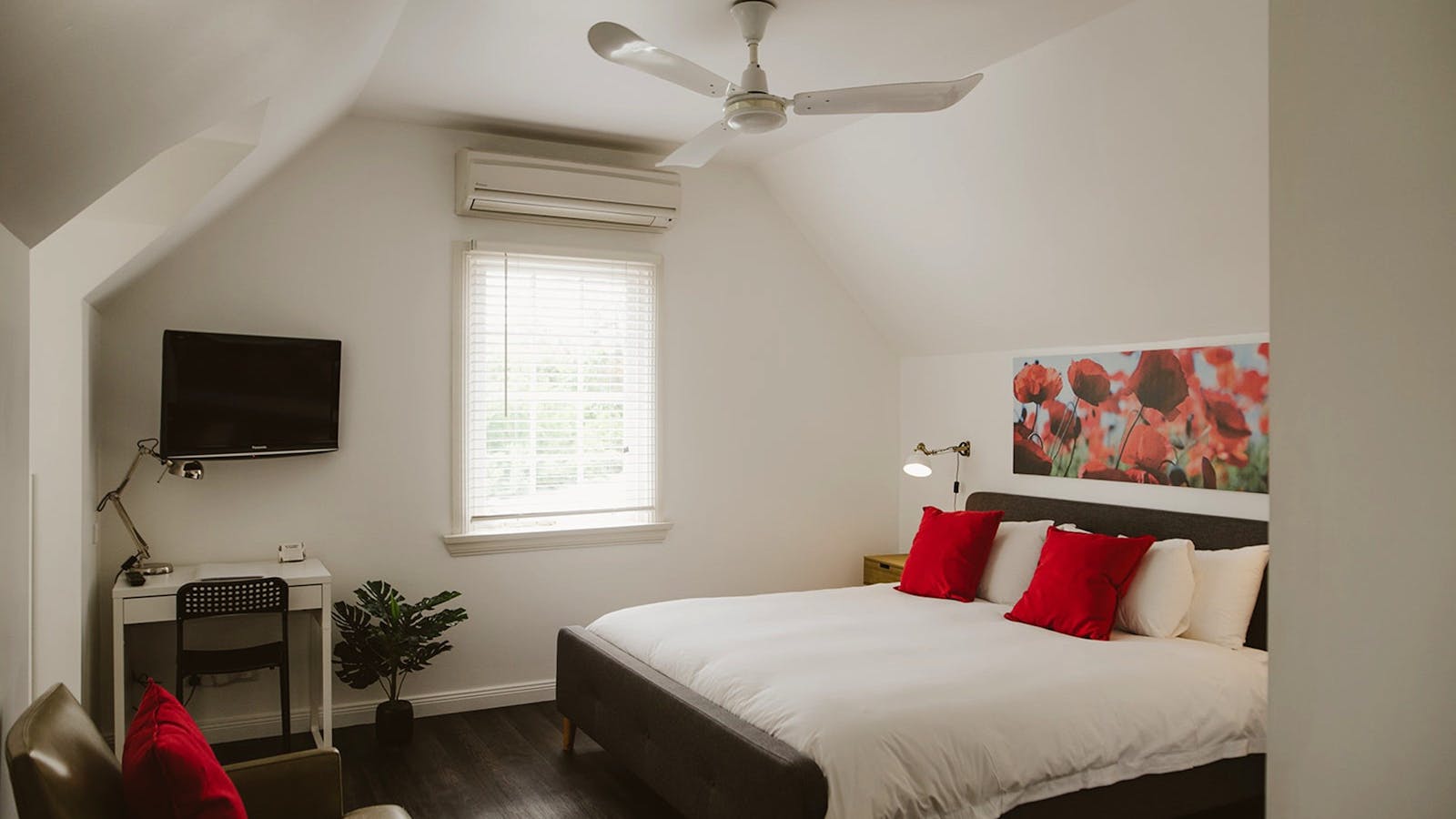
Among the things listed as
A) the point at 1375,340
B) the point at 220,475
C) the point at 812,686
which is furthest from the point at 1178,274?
the point at 220,475

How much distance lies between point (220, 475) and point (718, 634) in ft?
7.63

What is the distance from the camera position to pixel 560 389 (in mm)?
5051

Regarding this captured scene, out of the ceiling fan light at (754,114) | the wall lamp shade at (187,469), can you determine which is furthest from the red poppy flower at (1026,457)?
the wall lamp shade at (187,469)

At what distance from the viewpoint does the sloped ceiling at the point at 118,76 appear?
1222 mm

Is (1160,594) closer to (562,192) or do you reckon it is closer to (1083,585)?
(1083,585)

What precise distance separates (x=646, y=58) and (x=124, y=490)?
9.59 feet

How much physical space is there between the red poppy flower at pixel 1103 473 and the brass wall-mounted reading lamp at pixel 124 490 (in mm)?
3945

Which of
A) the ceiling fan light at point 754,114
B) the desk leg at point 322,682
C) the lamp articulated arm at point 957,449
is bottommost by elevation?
the desk leg at point 322,682

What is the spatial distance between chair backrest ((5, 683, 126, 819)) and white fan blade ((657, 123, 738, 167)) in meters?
2.51

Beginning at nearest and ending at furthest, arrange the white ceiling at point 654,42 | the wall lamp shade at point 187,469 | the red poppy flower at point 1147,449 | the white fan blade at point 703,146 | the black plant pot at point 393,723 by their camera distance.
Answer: the white ceiling at point 654,42 < the white fan blade at point 703,146 < the wall lamp shade at point 187,469 < the black plant pot at point 393,723 < the red poppy flower at point 1147,449

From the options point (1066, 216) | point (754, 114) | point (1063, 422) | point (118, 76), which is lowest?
point (1063, 422)

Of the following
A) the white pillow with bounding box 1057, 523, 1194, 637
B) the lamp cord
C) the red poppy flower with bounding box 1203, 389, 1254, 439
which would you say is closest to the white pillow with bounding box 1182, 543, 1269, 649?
the white pillow with bounding box 1057, 523, 1194, 637

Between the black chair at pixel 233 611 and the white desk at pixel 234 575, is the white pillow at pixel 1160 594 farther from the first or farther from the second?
the black chair at pixel 233 611

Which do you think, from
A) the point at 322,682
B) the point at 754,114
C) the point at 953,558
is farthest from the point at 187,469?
the point at 953,558
